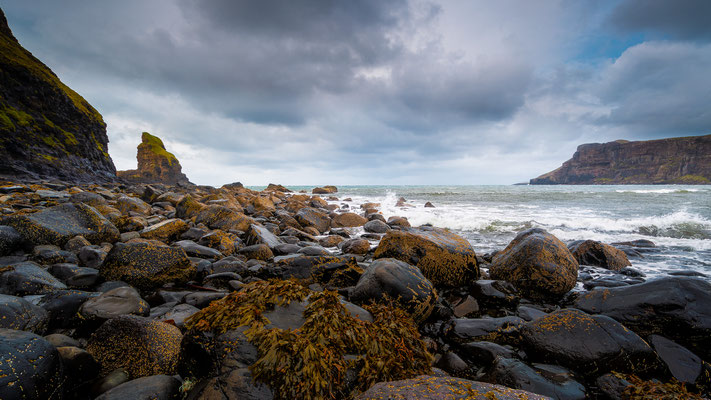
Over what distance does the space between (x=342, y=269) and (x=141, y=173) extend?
74217 millimetres

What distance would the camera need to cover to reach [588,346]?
295 centimetres

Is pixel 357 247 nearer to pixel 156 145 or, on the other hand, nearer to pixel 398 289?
pixel 398 289

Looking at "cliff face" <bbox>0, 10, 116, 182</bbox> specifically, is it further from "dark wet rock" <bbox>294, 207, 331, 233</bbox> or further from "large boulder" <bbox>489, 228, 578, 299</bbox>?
"large boulder" <bbox>489, 228, 578, 299</bbox>

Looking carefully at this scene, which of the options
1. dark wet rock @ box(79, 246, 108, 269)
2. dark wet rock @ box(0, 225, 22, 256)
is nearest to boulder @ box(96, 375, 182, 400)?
dark wet rock @ box(79, 246, 108, 269)

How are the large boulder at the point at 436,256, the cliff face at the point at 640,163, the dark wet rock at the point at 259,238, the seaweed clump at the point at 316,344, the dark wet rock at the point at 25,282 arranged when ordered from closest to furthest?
the seaweed clump at the point at 316,344, the dark wet rock at the point at 25,282, the large boulder at the point at 436,256, the dark wet rock at the point at 259,238, the cliff face at the point at 640,163

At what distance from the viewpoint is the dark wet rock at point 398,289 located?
3.71 metres

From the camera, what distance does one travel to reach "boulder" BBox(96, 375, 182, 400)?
1.93 m

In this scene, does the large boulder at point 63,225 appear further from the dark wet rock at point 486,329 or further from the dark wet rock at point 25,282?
the dark wet rock at point 486,329

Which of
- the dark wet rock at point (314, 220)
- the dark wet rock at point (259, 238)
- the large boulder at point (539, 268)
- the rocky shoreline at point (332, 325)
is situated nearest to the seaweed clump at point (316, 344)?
the rocky shoreline at point (332, 325)

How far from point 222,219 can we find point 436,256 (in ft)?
25.5

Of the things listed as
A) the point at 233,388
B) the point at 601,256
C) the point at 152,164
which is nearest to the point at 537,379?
the point at 233,388

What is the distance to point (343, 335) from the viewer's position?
2.29 meters

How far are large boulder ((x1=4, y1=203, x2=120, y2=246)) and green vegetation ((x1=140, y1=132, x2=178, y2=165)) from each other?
6914 cm

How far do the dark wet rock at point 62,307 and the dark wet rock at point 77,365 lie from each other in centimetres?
116
